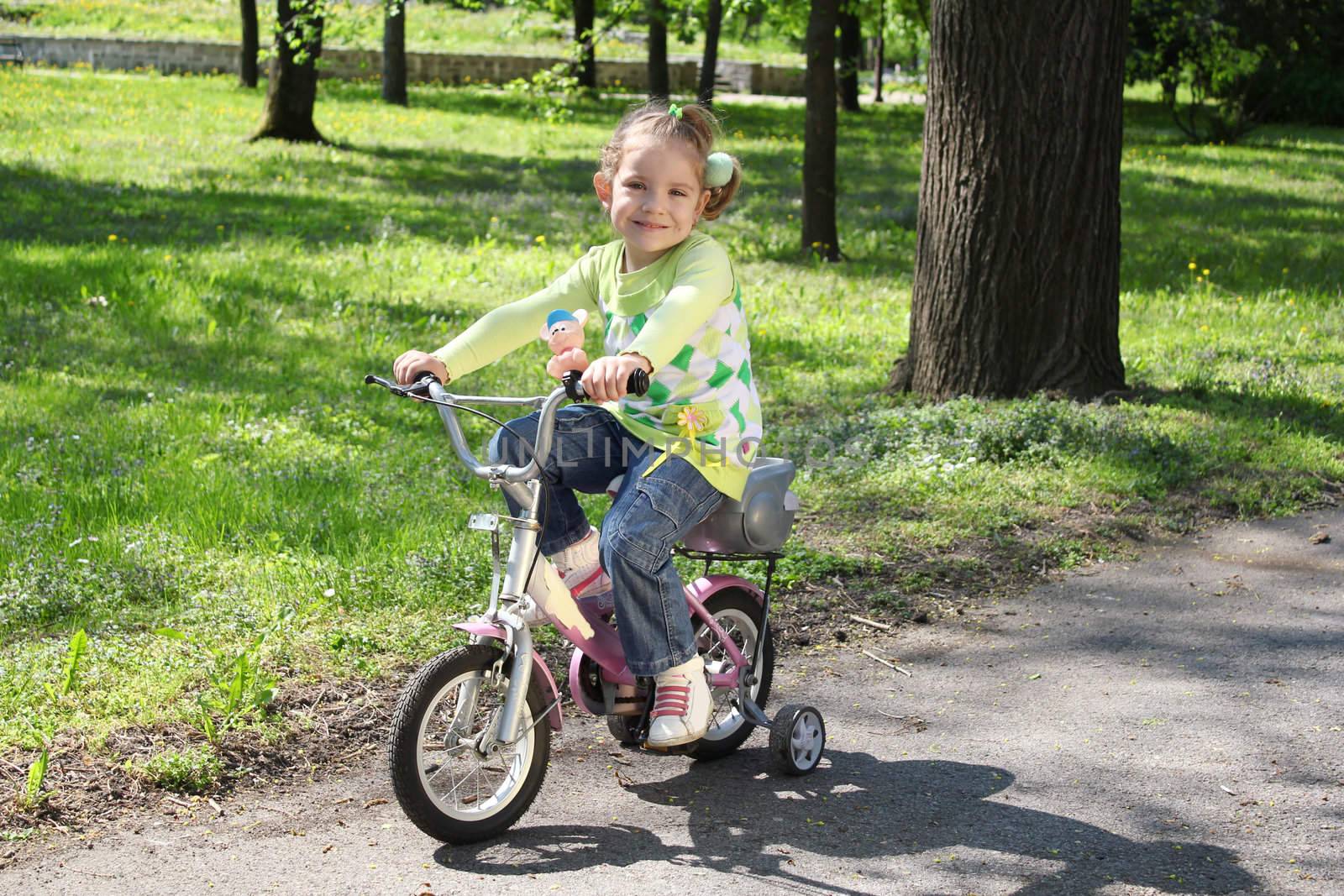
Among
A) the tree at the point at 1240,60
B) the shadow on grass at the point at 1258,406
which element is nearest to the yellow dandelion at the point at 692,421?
the shadow on grass at the point at 1258,406

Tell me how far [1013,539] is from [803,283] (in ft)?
20.3

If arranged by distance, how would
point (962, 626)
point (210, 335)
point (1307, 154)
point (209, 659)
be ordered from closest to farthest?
point (209, 659) → point (962, 626) → point (210, 335) → point (1307, 154)

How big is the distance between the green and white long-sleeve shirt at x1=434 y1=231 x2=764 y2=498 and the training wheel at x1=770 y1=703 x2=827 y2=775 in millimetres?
688

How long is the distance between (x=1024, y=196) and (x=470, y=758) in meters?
4.97

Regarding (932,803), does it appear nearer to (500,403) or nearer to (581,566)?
(581,566)

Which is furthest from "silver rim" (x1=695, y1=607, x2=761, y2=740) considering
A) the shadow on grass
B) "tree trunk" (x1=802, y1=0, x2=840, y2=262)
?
"tree trunk" (x1=802, y1=0, x2=840, y2=262)

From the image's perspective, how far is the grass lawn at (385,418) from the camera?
4.81 metres

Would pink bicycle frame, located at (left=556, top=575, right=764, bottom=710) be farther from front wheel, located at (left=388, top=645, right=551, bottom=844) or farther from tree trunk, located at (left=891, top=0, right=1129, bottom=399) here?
tree trunk, located at (left=891, top=0, right=1129, bottom=399)

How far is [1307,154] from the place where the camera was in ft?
75.4

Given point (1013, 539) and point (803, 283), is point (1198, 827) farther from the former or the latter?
point (803, 283)

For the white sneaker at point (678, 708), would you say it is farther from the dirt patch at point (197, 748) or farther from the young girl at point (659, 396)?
the dirt patch at point (197, 748)

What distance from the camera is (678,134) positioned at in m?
3.44

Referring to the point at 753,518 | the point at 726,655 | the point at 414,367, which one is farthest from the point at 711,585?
the point at 414,367

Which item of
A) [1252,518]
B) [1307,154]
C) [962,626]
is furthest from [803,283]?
[1307,154]
